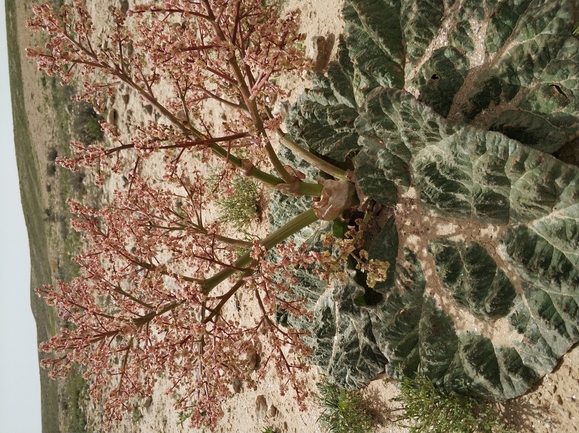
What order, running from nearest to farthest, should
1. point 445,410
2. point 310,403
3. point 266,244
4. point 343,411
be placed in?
1. point 445,410
2. point 266,244
3. point 343,411
4. point 310,403

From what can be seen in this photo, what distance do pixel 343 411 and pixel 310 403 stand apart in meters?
0.48

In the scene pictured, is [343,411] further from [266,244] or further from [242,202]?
[242,202]

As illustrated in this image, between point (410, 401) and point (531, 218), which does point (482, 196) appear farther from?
point (410, 401)

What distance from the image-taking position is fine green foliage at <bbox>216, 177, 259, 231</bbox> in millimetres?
4117

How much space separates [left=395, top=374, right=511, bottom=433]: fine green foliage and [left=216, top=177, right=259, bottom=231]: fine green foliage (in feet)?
6.63

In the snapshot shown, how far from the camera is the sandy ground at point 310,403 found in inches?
80.9

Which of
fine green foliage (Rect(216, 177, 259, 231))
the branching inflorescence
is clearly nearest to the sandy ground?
the branching inflorescence

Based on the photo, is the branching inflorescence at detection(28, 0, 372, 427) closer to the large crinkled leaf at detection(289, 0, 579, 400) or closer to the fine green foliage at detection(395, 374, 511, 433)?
the large crinkled leaf at detection(289, 0, 579, 400)

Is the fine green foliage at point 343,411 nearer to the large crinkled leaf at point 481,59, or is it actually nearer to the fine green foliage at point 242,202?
the fine green foliage at point 242,202

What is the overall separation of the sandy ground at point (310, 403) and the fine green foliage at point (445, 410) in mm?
94

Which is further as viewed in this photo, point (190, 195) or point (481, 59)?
point (190, 195)

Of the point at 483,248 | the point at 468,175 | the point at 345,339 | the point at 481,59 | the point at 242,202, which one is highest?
the point at 242,202

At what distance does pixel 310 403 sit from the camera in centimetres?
356

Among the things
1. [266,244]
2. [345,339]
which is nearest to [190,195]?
[266,244]
